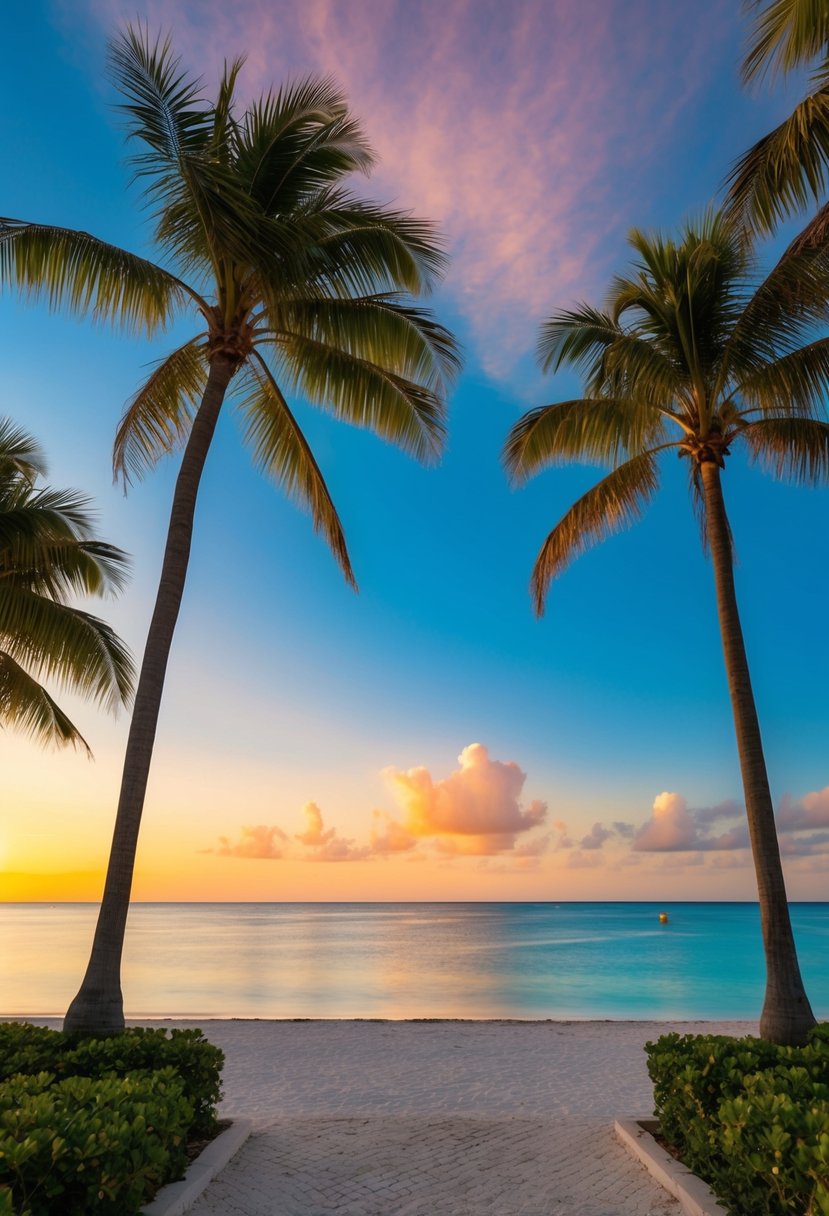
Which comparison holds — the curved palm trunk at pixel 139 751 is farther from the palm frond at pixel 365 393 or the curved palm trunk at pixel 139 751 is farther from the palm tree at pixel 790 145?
the palm tree at pixel 790 145

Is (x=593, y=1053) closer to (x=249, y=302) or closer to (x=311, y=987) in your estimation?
(x=249, y=302)

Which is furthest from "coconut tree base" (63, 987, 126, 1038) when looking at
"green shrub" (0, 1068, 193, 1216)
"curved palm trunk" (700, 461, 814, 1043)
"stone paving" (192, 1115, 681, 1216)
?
"curved palm trunk" (700, 461, 814, 1043)

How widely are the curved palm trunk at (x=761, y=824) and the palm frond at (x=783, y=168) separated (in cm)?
272

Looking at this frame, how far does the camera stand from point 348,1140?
618cm

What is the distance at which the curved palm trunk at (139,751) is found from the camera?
6.02m

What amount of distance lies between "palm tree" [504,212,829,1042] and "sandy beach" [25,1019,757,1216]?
7.68ft

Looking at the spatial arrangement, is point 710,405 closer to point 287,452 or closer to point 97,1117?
point 287,452

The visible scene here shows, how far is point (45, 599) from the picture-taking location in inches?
500

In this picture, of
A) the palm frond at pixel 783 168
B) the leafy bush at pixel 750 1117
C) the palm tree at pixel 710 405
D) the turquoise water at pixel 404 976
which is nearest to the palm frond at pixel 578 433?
the palm tree at pixel 710 405

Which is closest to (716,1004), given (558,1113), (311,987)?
(311,987)

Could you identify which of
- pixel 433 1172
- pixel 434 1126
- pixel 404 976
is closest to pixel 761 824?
pixel 434 1126

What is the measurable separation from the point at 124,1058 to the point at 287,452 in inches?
273

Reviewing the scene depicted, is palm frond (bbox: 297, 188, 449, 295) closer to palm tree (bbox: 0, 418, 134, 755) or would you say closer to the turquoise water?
palm tree (bbox: 0, 418, 134, 755)

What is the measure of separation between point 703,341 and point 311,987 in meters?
23.2
